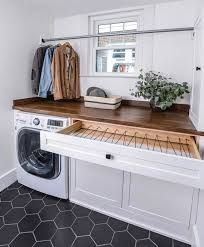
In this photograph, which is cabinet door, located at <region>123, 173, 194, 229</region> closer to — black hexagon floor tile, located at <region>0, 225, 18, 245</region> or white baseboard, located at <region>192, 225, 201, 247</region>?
white baseboard, located at <region>192, 225, 201, 247</region>

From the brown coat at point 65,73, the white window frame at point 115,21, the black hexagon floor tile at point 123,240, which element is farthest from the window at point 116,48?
the black hexagon floor tile at point 123,240

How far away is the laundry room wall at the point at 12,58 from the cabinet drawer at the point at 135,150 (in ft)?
2.89

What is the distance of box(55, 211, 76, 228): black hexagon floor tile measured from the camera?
164cm

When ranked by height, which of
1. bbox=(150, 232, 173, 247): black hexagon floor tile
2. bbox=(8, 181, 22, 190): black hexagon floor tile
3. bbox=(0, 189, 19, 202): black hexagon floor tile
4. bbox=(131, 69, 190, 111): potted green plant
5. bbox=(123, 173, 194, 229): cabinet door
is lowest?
bbox=(150, 232, 173, 247): black hexagon floor tile

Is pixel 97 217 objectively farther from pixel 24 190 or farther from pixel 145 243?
pixel 24 190

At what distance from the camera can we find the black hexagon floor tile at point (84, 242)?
145 cm

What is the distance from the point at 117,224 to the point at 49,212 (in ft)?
2.04

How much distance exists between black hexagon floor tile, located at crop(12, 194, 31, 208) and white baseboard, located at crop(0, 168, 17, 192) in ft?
0.79

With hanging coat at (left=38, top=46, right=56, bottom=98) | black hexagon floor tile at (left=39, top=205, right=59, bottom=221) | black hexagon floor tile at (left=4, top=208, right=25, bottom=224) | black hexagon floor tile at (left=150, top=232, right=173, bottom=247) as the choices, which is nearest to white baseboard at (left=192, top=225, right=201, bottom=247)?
black hexagon floor tile at (left=150, top=232, right=173, bottom=247)

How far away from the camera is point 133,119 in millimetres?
1545

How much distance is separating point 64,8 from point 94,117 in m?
1.39

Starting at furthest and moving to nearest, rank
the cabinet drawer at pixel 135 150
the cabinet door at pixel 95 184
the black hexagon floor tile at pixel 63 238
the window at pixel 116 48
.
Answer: the window at pixel 116 48 → the cabinet door at pixel 95 184 → the black hexagon floor tile at pixel 63 238 → the cabinet drawer at pixel 135 150

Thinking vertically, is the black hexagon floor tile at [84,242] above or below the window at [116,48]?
below

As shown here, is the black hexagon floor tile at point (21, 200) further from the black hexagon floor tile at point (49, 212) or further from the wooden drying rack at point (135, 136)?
the wooden drying rack at point (135, 136)
